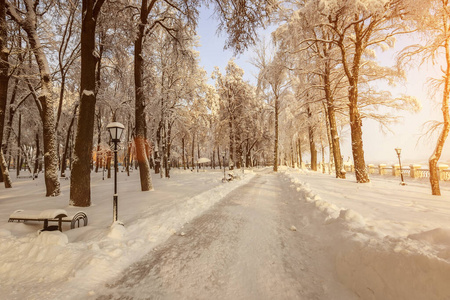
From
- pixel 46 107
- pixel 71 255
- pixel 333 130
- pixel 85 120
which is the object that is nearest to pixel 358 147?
pixel 333 130

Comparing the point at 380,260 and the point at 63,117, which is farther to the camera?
the point at 63,117

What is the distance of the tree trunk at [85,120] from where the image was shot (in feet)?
24.8

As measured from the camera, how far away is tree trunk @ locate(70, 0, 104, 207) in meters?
7.56

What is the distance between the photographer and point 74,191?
298 inches

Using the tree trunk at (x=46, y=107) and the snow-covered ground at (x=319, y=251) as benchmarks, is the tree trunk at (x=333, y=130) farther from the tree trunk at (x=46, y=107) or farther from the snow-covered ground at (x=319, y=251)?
the tree trunk at (x=46, y=107)

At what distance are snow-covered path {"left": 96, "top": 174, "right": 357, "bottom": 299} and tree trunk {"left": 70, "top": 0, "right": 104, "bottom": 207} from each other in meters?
5.01

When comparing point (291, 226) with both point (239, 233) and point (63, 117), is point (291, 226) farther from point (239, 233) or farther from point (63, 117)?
point (63, 117)

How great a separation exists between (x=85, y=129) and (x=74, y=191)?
94.1 inches

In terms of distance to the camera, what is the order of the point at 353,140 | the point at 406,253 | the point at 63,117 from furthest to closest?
the point at 63,117 → the point at 353,140 → the point at 406,253

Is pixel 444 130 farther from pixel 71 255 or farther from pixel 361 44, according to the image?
pixel 71 255

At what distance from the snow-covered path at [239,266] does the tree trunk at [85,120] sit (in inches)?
197

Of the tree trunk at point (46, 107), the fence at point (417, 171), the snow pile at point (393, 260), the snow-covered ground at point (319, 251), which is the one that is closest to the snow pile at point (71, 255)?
the snow-covered ground at point (319, 251)

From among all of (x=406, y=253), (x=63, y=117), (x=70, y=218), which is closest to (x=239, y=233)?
(x=406, y=253)

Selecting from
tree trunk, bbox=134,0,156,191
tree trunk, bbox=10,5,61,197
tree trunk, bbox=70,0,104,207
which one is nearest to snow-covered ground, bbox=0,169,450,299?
tree trunk, bbox=70,0,104,207
